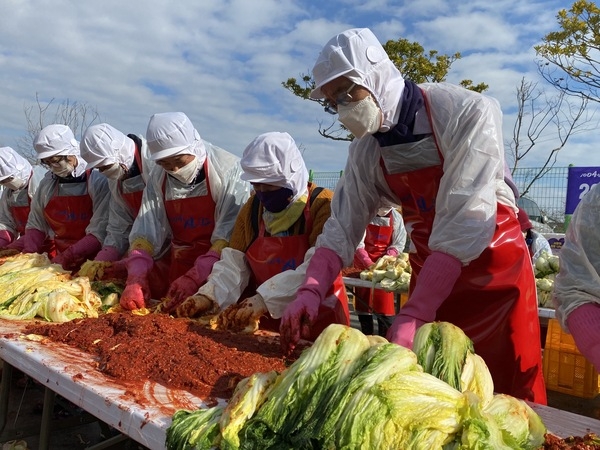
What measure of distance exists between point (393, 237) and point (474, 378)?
6.63m

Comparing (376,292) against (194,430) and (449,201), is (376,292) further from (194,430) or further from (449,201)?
A: (194,430)

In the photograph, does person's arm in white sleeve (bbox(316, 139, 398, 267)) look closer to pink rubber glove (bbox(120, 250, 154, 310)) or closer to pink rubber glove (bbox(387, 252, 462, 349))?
pink rubber glove (bbox(387, 252, 462, 349))

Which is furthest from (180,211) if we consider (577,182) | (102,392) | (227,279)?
(577,182)

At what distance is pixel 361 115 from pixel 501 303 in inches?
41.9

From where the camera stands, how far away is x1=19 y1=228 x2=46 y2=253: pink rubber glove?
5973 millimetres

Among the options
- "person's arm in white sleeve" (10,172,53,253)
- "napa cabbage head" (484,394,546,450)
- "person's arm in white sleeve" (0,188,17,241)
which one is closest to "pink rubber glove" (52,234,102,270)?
"person's arm in white sleeve" (10,172,53,253)

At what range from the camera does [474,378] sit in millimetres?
1570

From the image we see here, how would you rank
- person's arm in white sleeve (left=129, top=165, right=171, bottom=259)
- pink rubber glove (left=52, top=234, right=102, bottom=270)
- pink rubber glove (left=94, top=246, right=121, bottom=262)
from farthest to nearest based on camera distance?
1. pink rubber glove (left=52, top=234, right=102, bottom=270)
2. pink rubber glove (left=94, top=246, right=121, bottom=262)
3. person's arm in white sleeve (left=129, top=165, right=171, bottom=259)

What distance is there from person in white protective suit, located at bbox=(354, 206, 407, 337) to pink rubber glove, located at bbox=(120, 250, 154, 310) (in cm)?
361

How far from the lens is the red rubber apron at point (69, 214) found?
5453 millimetres

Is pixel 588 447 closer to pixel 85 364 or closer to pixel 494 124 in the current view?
pixel 494 124

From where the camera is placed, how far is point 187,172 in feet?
12.7

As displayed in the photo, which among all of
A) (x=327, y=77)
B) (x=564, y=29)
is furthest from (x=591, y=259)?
(x=564, y=29)

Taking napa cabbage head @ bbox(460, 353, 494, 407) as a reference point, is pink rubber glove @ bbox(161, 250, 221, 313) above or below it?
below
